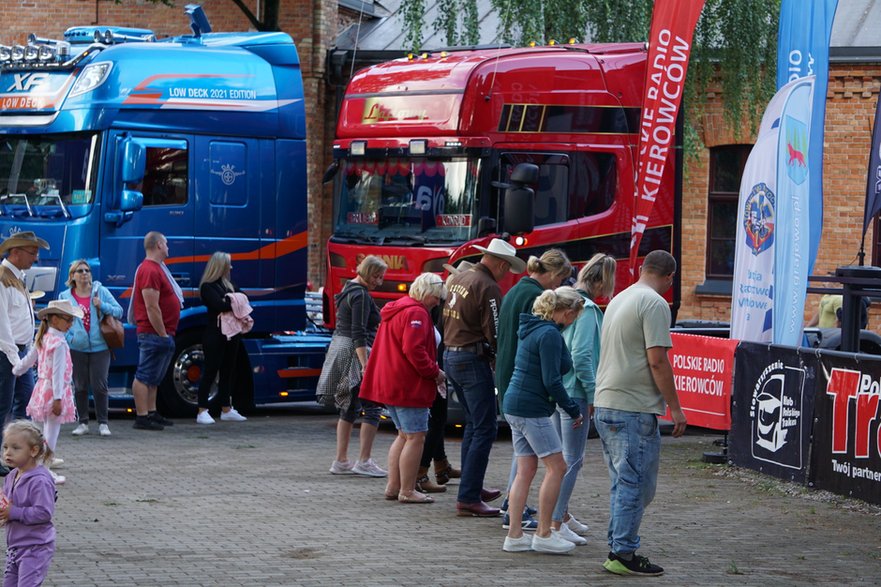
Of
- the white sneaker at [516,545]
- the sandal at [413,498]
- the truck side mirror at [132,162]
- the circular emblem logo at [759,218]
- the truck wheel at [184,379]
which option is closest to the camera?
the white sneaker at [516,545]

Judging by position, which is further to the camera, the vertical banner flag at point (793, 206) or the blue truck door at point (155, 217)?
the blue truck door at point (155, 217)

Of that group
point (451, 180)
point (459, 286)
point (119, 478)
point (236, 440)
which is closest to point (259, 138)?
point (451, 180)

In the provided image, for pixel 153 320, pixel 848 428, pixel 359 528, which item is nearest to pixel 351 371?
pixel 359 528

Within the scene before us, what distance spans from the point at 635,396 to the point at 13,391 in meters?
5.51

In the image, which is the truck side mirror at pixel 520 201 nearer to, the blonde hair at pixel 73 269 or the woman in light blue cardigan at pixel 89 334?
the woman in light blue cardigan at pixel 89 334

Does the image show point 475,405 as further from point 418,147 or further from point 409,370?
point 418,147

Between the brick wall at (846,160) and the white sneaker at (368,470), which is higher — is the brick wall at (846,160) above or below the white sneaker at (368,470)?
above

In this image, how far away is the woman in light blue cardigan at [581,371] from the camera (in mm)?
9469

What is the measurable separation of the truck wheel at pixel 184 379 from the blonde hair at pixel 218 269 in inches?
36.3

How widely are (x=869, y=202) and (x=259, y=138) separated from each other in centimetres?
660

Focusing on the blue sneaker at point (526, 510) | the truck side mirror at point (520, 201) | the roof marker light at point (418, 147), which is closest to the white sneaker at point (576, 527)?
the blue sneaker at point (526, 510)

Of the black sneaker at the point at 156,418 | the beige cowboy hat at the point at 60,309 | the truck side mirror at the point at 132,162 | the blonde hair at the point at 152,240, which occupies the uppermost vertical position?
the truck side mirror at the point at 132,162

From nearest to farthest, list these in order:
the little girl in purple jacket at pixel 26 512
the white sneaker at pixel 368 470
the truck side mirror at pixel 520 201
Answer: the little girl in purple jacket at pixel 26 512, the white sneaker at pixel 368 470, the truck side mirror at pixel 520 201

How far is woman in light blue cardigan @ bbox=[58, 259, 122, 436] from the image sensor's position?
45.7ft
